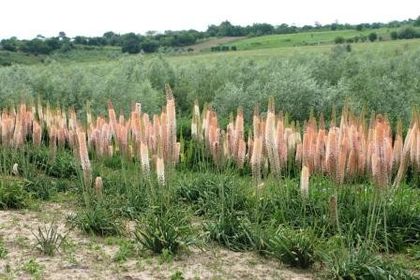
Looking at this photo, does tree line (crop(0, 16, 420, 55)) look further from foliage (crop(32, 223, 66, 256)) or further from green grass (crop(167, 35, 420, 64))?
foliage (crop(32, 223, 66, 256))

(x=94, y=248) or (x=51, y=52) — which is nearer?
(x=94, y=248)

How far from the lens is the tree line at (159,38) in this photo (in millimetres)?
54906

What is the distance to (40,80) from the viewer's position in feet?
90.4

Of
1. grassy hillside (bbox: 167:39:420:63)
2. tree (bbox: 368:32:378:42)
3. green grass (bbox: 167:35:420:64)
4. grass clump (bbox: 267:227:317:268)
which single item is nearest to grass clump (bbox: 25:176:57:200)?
grass clump (bbox: 267:227:317:268)

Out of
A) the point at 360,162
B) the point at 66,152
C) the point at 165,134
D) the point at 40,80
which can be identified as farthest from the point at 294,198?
the point at 40,80

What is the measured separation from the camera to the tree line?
5491 centimetres

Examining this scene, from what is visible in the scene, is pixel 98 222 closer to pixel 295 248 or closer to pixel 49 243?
pixel 49 243

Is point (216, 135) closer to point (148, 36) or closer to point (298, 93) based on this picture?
point (298, 93)

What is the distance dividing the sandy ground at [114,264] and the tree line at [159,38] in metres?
44.5

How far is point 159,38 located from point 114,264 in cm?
5523

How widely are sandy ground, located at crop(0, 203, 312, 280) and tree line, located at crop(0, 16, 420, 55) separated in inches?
1752

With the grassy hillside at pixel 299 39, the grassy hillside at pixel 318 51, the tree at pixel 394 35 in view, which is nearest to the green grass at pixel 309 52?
the grassy hillside at pixel 318 51

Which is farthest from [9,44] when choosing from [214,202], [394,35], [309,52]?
[214,202]

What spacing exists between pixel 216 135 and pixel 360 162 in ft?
7.51
